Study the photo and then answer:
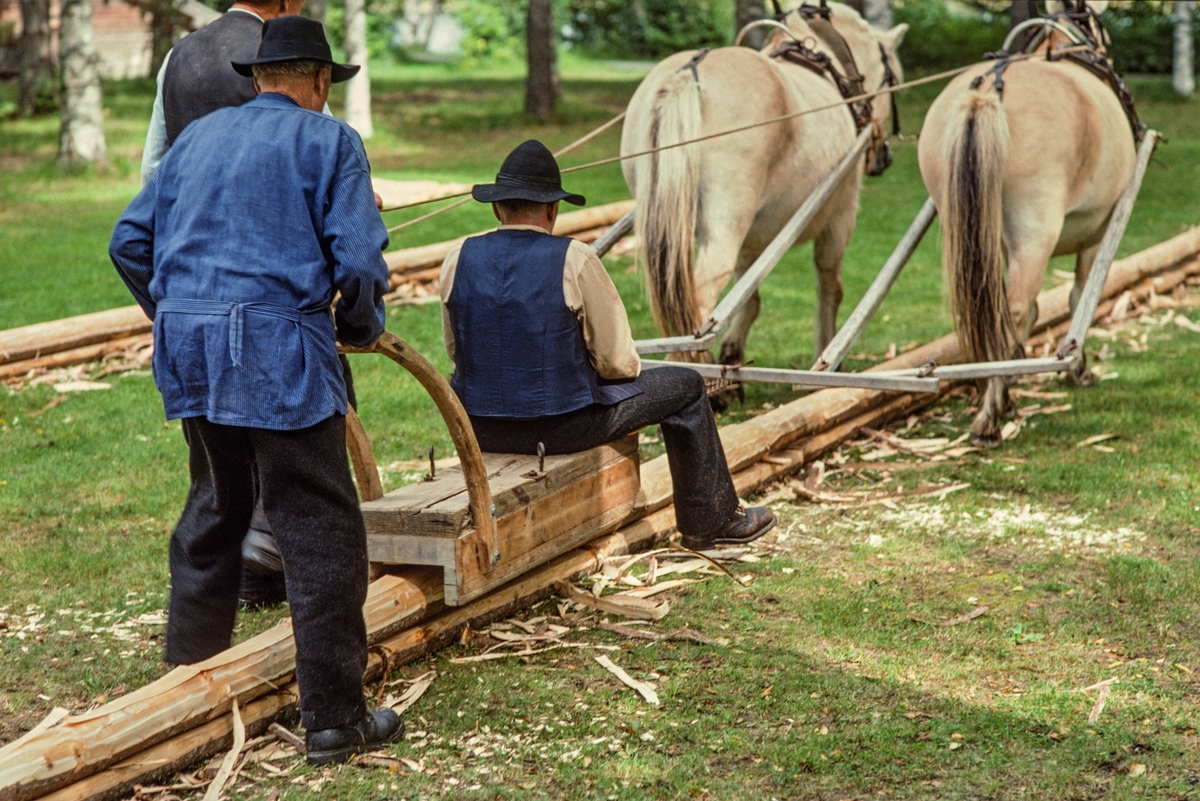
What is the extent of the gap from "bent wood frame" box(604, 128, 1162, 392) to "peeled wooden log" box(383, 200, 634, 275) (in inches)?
140

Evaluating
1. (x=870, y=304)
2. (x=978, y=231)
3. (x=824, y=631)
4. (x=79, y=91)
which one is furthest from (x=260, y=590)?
(x=79, y=91)

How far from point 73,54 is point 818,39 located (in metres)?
10.3

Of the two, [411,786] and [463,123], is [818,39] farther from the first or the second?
[463,123]

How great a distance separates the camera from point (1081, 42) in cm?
702

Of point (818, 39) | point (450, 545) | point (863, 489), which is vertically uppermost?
point (818, 39)

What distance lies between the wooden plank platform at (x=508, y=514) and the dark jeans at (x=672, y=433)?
8 cm

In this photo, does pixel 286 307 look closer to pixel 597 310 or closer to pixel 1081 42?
pixel 597 310

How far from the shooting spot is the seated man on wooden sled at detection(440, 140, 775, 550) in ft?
14.2

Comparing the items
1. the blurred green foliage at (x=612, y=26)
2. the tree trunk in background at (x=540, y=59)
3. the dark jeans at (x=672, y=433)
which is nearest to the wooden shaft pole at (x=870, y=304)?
the dark jeans at (x=672, y=433)

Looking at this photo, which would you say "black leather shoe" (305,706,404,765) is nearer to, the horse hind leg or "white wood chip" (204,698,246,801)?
"white wood chip" (204,698,246,801)

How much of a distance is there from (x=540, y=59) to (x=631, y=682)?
60.3 feet

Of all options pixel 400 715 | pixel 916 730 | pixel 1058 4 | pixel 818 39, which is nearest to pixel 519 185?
pixel 400 715

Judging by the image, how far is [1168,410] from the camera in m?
7.11

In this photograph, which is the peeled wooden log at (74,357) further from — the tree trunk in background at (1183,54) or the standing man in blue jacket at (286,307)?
the tree trunk in background at (1183,54)
